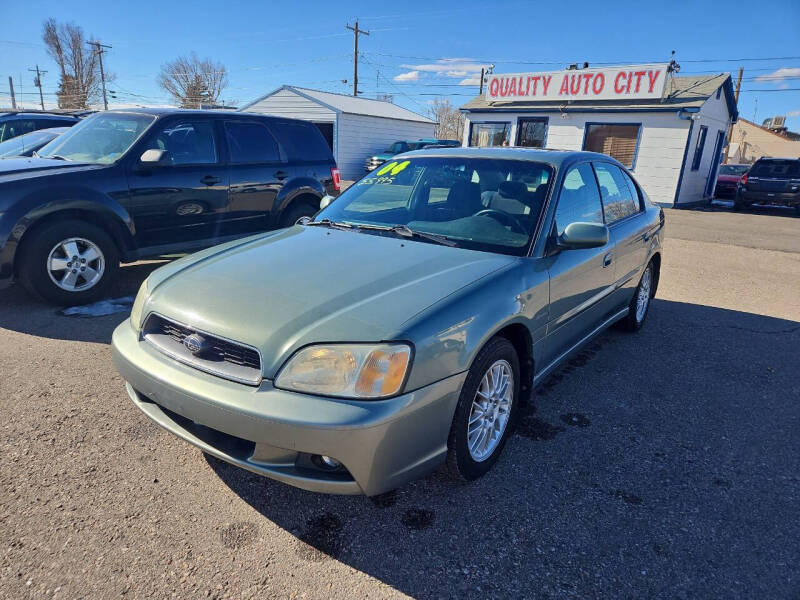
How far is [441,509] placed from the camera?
7.99ft

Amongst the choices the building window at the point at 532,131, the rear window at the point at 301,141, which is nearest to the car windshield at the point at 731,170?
the building window at the point at 532,131

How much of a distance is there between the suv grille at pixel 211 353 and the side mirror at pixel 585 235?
6.05 ft

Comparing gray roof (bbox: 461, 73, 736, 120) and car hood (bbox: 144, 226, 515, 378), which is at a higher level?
gray roof (bbox: 461, 73, 736, 120)

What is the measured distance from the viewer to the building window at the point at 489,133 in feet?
65.1

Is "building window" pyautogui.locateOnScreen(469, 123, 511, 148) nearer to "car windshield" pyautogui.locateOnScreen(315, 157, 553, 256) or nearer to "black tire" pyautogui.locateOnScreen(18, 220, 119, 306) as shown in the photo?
"black tire" pyautogui.locateOnScreen(18, 220, 119, 306)

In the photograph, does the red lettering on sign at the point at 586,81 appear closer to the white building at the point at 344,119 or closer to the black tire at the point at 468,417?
the white building at the point at 344,119

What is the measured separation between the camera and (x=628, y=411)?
3449 millimetres

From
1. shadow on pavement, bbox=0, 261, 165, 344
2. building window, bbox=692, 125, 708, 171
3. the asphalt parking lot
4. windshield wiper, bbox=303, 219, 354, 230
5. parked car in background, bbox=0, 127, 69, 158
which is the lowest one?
the asphalt parking lot

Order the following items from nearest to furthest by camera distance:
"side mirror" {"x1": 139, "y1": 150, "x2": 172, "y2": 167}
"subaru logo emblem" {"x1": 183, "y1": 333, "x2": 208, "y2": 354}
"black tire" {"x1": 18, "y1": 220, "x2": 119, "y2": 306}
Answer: "subaru logo emblem" {"x1": 183, "y1": 333, "x2": 208, "y2": 354}, "black tire" {"x1": 18, "y1": 220, "x2": 119, "y2": 306}, "side mirror" {"x1": 139, "y1": 150, "x2": 172, "y2": 167}

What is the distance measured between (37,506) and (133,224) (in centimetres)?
347

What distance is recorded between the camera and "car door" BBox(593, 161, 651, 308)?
3.94 metres

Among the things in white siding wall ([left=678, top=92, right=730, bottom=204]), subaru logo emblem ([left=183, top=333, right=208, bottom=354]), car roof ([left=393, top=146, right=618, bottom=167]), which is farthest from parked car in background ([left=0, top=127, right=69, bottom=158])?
white siding wall ([left=678, top=92, right=730, bottom=204])

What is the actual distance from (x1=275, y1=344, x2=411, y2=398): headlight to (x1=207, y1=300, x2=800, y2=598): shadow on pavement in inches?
28.7

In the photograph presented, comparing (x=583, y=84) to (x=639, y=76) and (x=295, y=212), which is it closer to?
(x=639, y=76)
